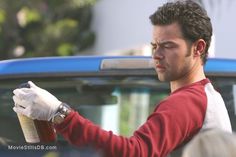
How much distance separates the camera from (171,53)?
6.88 feet

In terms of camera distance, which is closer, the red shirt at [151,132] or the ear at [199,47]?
the red shirt at [151,132]

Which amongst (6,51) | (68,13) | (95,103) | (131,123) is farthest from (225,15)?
(6,51)

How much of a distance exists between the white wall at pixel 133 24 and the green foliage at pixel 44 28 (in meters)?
0.41

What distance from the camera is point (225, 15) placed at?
9586 mm

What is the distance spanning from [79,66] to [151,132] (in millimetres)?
996

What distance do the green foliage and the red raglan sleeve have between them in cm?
1549

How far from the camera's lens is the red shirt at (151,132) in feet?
6.35

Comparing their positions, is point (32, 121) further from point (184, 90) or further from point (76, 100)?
point (76, 100)

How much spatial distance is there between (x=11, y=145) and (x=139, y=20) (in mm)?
11141

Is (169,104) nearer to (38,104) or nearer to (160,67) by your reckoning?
(160,67)

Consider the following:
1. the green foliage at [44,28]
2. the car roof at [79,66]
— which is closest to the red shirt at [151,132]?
the car roof at [79,66]

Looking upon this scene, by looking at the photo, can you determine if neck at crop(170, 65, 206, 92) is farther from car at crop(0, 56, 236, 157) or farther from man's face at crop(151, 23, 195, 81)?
car at crop(0, 56, 236, 157)

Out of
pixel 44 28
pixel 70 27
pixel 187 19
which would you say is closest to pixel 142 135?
pixel 187 19

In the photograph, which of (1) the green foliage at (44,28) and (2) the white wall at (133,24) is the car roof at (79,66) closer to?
(2) the white wall at (133,24)
